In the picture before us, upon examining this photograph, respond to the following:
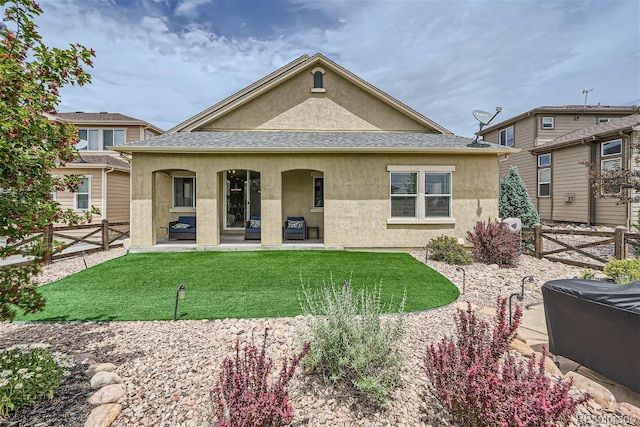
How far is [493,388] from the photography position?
2.07 metres

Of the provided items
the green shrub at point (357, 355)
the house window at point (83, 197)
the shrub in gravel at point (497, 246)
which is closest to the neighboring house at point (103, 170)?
the house window at point (83, 197)

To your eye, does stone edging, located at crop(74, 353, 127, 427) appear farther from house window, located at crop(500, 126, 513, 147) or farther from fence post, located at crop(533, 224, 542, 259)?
house window, located at crop(500, 126, 513, 147)

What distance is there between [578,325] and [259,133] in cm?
1097

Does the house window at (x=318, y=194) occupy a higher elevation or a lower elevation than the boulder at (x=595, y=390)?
higher

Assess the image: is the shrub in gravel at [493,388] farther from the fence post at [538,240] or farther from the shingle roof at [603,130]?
the shingle roof at [603,130]

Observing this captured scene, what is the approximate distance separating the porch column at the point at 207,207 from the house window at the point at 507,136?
21.5 meters

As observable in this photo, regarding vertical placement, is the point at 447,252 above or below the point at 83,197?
below

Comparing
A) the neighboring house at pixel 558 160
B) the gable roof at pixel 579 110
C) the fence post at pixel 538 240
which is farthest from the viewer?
the gable roof at pixel 579 110

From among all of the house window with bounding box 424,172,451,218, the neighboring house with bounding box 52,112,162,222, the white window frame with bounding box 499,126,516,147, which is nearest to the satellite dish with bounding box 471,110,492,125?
the house window with bounding box 424,172,451,218

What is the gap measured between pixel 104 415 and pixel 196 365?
0.92m

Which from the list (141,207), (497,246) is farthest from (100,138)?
(497,246)

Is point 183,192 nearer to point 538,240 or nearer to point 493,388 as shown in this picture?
point 493,388

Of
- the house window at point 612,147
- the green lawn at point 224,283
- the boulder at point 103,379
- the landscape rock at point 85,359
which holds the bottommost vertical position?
the landscape rock at point 85,359

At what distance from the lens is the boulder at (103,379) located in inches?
114
